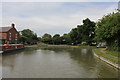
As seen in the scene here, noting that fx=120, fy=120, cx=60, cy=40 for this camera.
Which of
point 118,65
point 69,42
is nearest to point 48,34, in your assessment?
point 69,42

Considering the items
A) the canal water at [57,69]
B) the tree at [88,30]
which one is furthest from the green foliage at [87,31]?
the canal water at [57,69]

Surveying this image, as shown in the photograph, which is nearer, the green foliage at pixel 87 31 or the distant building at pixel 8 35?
the distant building at pixel 8 35

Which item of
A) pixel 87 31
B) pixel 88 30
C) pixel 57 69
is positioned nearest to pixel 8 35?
pixel 87 31

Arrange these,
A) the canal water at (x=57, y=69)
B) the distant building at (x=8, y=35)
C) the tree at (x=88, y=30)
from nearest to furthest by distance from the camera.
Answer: the canal water at (x=57, y=69)
the distant building at (x=8, y=35)
the tree at (x=88, y=30)

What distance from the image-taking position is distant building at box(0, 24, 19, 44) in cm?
3841

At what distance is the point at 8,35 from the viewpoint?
39.6m

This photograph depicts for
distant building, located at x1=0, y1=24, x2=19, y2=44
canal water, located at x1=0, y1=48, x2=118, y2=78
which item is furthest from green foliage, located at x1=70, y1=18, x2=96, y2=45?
canal water, located at x1=0, y1=48, x2=118, y2=78

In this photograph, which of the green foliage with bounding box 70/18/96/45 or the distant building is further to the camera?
the green foliage with bounding box 70/18/96/45

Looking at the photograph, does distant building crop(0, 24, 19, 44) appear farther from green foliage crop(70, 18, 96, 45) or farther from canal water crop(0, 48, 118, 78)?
canal water crop(0, 48, 118, 78)

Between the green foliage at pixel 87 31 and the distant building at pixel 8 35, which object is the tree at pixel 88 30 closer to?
the green foliage at pixel 87 31

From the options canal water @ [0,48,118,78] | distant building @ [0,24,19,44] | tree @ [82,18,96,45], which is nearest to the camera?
canal water @ [0,48,118,78]

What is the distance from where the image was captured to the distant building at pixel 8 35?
38.4 m

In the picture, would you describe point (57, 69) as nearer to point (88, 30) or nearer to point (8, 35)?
point (8, 35)

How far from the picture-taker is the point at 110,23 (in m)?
15.3
